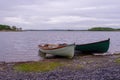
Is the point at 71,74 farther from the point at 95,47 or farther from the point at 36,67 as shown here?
the point at 95,47

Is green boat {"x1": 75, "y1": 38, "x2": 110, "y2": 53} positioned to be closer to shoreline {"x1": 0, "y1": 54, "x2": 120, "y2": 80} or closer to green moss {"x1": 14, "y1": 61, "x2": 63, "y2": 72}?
green moss {"x1": 14, "y1": 61, "x2": 63, "y2": 72}

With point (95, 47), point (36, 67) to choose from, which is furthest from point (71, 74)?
point (95, 47)

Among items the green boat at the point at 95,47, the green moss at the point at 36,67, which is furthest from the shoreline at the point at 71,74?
the green boat at the point at 95,47

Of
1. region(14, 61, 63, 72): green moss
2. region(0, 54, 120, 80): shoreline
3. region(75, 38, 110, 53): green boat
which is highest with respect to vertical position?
region(75, 38, 110, 53): green boat

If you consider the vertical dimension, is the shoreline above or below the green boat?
below

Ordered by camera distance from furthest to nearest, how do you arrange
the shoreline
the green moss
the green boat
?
1. the green boat
2. the green moss
3. the shoreline

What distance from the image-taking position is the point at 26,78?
16.0 m

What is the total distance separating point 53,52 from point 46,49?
2.36 metres

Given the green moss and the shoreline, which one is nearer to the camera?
the shoreline

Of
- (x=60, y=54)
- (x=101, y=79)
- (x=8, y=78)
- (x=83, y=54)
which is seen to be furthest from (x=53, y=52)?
(x=101, y=79)

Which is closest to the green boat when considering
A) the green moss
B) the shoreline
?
the green moss

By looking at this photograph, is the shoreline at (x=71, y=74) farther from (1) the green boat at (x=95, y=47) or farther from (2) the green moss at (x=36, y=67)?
(1) the green boat at (x=95, y=47)

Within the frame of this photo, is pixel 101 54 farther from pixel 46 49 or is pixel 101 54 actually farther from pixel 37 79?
pixel 37 79

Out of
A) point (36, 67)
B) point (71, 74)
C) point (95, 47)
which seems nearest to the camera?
point (71, 74)
